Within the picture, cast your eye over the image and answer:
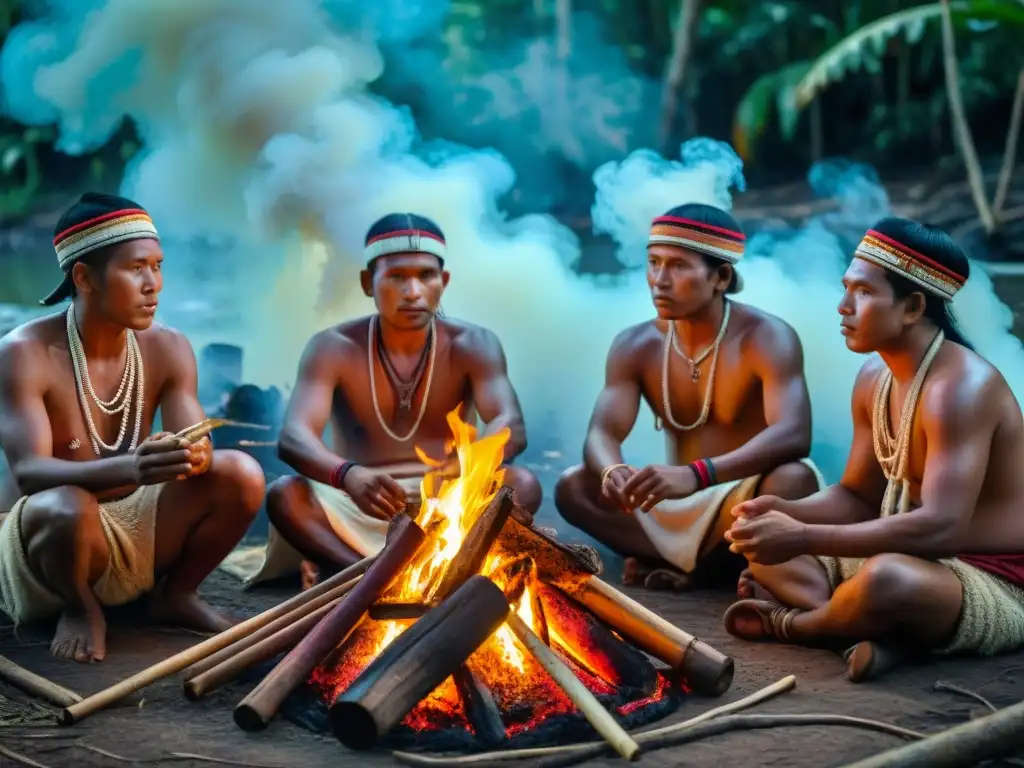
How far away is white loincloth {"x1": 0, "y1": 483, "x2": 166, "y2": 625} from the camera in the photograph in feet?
15.9

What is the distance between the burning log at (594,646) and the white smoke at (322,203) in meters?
4.02

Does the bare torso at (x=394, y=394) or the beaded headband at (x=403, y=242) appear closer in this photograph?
the beaded headband at (x=403, y=242)

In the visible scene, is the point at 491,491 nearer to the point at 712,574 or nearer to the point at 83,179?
the point at 712,574

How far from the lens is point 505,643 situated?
4078mm

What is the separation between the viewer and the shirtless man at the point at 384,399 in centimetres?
559

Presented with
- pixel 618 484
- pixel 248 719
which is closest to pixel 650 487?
pixel 618 484

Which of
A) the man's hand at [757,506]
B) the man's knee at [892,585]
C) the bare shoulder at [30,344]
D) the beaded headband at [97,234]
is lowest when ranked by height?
the man's knee at [892,585]

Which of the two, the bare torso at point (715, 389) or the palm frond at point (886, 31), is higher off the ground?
the palm frond at point (886, 31)

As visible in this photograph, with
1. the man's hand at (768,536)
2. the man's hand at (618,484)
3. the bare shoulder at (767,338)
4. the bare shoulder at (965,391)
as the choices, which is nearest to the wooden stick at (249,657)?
the man's hand at (768,536)

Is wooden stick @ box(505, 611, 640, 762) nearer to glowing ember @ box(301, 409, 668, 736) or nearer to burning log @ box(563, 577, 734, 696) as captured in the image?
glowing ember @ box(301, 409, 668, 736)

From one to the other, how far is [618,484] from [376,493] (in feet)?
3.33

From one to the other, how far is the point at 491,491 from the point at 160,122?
7.85 m

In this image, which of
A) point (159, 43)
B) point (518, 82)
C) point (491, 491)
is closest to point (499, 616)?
point (491, 491)

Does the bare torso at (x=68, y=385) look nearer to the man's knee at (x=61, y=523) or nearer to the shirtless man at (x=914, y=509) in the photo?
the man's knee at (x=61, y=523)
